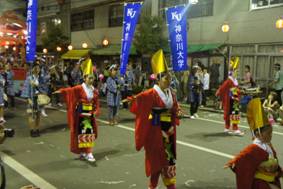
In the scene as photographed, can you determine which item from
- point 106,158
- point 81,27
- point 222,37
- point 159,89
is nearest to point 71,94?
point 106,158

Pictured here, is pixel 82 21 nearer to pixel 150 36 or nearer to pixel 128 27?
pixel 150 36

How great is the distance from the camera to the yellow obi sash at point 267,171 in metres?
3.83

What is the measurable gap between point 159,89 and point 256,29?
43.7 ft

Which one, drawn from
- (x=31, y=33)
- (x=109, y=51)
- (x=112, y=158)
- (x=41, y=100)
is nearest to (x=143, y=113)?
(x=112, y=158)

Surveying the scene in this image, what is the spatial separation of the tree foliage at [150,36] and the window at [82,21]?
12.1 meters

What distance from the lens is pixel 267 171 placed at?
12.7 feet

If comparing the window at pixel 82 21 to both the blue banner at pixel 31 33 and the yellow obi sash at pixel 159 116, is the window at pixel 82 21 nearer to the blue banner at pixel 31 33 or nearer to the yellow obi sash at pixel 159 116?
the blue banner at pixel 31 33

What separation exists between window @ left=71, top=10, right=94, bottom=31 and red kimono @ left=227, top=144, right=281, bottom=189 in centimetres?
2977

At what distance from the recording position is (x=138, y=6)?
41.3 feet

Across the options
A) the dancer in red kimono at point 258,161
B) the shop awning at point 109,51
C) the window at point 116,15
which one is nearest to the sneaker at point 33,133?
the dancer in red kimono at point 258,161

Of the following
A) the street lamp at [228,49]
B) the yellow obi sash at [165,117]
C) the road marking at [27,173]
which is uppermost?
the street lamp at [228,49]

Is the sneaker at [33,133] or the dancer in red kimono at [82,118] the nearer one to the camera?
the dancer in red kimono at [82,118]

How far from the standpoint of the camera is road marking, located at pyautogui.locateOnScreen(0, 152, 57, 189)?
625 centimetres

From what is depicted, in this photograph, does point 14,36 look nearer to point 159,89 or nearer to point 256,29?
point 256,29
